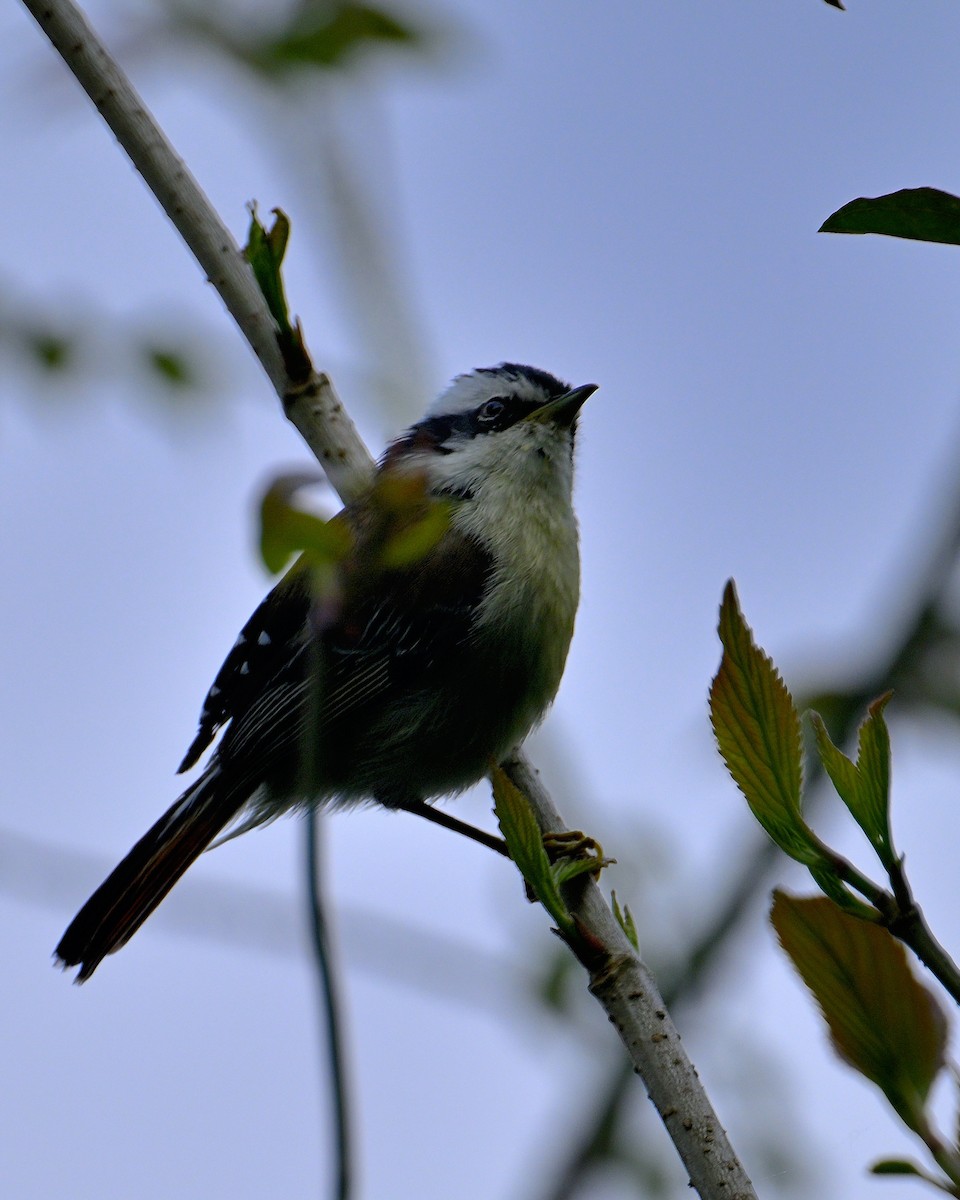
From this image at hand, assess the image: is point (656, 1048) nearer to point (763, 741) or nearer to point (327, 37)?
point (763, 741)

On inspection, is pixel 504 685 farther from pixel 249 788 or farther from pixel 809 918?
pixel 809 918

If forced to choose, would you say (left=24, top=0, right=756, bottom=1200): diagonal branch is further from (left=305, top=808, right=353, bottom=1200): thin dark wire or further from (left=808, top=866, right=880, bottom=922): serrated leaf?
(left=305, top=808, right=353, bottom=1200): thin dark wire

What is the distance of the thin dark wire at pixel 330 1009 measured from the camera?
69cm

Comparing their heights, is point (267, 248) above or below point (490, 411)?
above

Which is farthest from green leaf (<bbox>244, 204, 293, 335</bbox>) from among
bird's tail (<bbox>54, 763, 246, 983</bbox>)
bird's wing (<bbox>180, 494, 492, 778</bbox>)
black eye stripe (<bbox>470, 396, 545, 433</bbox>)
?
black eye stripe (<bbox>470, 396, 545, 433</bbox>)

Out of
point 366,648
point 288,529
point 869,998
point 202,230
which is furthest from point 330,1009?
point 366,648

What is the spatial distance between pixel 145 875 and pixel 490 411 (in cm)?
147

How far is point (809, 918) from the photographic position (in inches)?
36.2

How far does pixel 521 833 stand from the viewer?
4.17ft

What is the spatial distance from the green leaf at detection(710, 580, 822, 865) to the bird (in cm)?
181

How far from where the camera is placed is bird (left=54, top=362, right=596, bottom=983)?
2869mm

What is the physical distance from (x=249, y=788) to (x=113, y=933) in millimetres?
420

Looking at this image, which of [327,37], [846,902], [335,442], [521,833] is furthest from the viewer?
[335,442]

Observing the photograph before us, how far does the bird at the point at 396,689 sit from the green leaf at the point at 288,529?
1.88m
